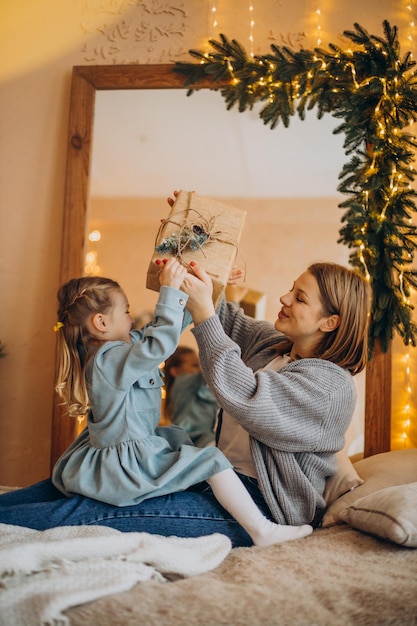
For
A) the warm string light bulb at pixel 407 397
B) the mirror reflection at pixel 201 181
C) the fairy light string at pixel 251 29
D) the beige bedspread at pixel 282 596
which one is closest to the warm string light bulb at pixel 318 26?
the fairy light string at pixel 251 29

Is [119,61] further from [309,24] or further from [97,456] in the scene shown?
[97,456]

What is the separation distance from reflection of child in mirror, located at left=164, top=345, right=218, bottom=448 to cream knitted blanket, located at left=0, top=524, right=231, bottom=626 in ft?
4.34

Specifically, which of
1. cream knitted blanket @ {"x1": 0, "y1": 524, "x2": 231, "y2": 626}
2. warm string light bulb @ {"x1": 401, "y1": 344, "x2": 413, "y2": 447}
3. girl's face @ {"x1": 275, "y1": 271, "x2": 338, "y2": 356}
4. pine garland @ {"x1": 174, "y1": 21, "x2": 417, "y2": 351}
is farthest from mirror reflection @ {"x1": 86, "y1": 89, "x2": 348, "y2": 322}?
cream knitted blanket @ {"x1": 0, "y1": 524, "x2": 231, "y2": 626}

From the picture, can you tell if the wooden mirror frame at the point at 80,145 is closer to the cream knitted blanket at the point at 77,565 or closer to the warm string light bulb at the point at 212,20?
the warm string light bulb at the point at 212,20

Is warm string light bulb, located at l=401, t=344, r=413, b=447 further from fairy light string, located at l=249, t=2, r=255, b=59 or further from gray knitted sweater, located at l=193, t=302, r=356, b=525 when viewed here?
fairy light string, located at l=249, t=2, r=255, b=59

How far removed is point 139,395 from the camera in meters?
1.67

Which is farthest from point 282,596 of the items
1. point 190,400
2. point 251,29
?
point 251,29

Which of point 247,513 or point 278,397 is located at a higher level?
point 278,397

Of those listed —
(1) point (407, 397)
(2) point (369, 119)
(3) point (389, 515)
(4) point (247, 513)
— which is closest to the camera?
(3) point (389, 515)

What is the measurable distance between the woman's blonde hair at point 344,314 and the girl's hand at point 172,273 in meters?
0.43

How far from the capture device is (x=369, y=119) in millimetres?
2307

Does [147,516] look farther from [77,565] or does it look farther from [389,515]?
[389,515]

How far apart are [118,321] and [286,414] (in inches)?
21.7

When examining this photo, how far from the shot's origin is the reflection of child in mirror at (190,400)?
275cm
